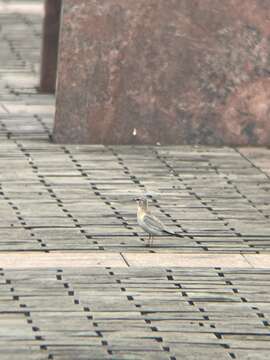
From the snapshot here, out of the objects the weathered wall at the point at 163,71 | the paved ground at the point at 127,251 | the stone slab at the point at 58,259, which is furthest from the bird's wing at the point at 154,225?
the weathered wall at the point at 163,71

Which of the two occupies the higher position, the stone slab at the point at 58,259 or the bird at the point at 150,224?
the bird at the point at 150,224

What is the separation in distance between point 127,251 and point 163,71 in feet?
15.0

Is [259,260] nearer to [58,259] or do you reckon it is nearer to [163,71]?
[58,259]

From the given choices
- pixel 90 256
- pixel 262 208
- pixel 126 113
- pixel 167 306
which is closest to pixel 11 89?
pixel 126 113

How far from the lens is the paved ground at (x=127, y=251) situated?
10867 millimetres

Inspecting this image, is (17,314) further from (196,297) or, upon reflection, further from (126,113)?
(126,113)

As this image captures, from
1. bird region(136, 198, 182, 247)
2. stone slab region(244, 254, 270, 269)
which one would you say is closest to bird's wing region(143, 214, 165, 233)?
bird region(136, 198, 182, 247)

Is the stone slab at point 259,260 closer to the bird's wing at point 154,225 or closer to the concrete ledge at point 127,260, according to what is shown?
the concrete ledge at point 127,260

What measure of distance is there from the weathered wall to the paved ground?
29 cm

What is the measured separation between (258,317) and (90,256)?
6.35ft

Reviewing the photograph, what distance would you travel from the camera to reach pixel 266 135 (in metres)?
17.6

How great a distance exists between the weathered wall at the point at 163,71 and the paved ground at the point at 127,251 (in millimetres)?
286

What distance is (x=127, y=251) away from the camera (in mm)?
13078

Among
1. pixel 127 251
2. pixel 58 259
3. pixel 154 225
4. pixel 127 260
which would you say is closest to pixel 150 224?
pixel 154 225
